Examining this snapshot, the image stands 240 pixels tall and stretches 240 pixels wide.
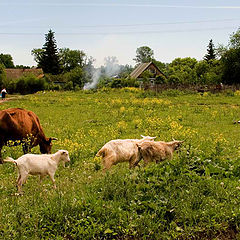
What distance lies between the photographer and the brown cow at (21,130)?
34.6 feet

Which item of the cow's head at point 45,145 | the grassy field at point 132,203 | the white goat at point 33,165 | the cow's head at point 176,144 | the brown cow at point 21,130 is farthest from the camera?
the cow's head at point 45,145

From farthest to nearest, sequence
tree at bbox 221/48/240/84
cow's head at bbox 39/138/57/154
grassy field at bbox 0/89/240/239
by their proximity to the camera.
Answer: tree at bbox 221/48/240/84 → cow's head at bbox 39/138/57/154 → grassy field at bbox 0/89/240/239

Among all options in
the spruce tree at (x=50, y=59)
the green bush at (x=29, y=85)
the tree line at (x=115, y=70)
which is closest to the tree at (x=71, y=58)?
the tree line at (x=115, y=70)

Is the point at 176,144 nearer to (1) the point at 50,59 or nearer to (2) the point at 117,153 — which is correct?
(2) the point at 117,153

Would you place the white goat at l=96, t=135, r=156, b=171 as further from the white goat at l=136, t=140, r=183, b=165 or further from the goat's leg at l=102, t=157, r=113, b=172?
the white goat at l=136, t=140, r=183, b=165

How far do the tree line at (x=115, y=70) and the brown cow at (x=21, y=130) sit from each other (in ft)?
108

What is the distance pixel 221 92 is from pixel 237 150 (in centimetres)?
2708

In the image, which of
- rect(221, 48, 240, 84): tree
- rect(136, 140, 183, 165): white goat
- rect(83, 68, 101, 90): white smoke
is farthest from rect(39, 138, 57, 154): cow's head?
rect(83, 68, 101, 90): white smoke

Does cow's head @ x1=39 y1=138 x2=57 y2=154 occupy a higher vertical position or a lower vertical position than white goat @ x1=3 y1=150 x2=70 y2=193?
lower

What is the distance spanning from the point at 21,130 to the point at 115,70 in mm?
109092

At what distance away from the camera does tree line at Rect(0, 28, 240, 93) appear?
176 ft

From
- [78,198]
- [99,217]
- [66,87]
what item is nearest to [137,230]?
[99,217]

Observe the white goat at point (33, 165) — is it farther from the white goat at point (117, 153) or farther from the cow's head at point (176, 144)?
the cow's head at point (176, 144)

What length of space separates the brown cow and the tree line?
32.8 meters
